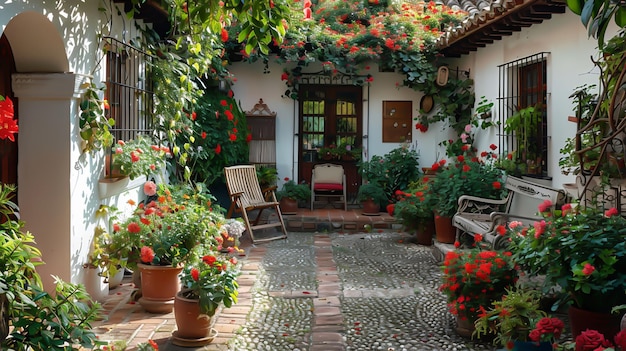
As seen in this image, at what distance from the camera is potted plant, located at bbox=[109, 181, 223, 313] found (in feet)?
16.9

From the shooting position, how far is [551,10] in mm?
6660

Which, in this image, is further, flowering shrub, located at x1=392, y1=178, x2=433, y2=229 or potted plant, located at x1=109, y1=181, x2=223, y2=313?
flowering shrub, located at x1=392, y1=178, x2=433, y2=229

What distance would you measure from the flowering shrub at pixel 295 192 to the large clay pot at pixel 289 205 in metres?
0.05

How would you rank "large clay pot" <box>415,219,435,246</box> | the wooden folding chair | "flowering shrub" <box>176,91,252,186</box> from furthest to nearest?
"flowering shrub" <box>176,91,252,186</box>
the wooden folding chair
"large clay pot" <box>415,219,435,246</box>

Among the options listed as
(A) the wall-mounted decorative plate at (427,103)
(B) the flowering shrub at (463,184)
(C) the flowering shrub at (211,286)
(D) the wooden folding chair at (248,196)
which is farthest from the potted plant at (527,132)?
(C) the flowering shrub at (211,286)

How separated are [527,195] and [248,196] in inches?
153

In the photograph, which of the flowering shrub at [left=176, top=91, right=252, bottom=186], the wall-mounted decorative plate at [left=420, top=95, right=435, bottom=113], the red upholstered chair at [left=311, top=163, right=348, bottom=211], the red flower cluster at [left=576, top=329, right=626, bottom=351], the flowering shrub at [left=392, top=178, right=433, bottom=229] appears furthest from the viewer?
the wall-mounted decorative plate at [left=420, top=95, right=435, bottom=113]

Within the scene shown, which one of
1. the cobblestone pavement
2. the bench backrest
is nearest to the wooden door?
the cobblestone pavement

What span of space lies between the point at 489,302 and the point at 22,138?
11.7ft

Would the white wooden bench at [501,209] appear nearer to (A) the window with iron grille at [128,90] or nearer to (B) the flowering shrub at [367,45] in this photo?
(B) the flowering shrub at [367,45]

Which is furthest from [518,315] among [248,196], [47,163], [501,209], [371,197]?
[371,197]

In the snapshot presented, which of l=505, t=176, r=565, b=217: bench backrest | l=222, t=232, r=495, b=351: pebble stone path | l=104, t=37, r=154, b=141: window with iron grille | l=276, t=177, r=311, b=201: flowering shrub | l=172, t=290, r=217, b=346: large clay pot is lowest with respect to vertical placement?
l=222, t=232, r=495, b=351: pebble stone path

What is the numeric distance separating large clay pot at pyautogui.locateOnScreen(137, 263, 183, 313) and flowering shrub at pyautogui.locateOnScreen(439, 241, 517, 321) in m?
2.12

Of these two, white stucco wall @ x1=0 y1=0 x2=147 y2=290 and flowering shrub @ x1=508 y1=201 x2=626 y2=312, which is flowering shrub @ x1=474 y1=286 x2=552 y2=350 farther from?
white stucco wall @ x1=0 y1=0 x2=147 y2=290
